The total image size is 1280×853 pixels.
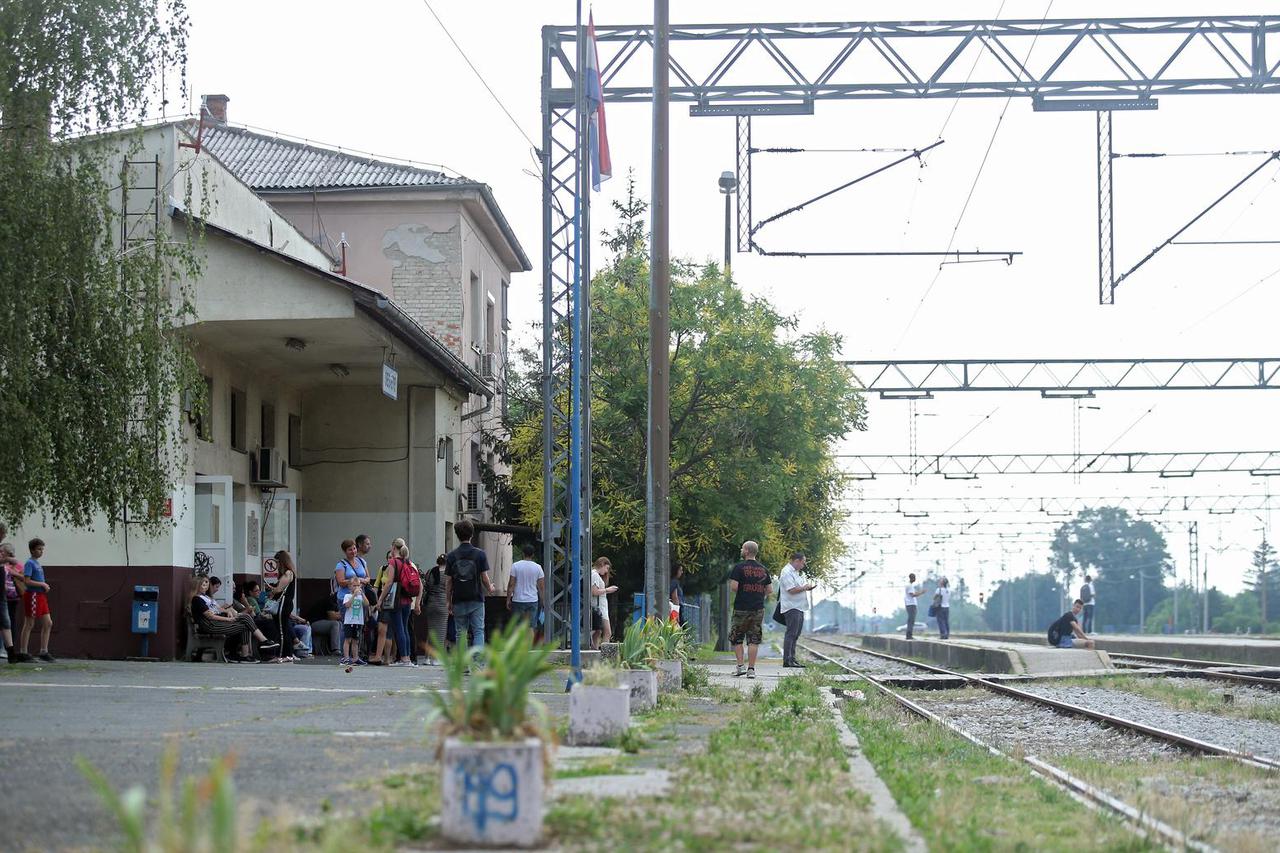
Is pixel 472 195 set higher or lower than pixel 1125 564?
higher

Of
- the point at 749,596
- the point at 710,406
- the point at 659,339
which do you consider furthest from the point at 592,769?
the point at 710,406

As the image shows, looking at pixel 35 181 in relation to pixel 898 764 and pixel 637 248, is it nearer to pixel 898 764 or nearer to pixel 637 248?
pixel 898 764

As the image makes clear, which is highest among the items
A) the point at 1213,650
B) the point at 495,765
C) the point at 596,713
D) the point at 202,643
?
the point at 495,765

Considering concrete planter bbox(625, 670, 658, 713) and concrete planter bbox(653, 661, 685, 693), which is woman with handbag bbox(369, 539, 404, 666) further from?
concrete planter bbox(625, 670, 658, 713)

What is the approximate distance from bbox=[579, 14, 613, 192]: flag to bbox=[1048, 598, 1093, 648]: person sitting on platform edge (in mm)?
14949

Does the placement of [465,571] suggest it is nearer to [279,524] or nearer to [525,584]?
[525,584]

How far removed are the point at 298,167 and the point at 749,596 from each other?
2064 cm

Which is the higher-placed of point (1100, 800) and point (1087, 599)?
point (1100, 800)

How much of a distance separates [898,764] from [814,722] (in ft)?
9.11

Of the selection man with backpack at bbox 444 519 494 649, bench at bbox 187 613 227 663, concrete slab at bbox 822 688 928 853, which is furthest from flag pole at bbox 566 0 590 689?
bench at bbox 187 613 227 663

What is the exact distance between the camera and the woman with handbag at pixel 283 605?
24188 millimetres

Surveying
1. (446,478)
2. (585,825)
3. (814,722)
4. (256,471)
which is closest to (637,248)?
(446,478)

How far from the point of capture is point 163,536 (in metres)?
23.5

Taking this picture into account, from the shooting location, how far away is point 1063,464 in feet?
184
